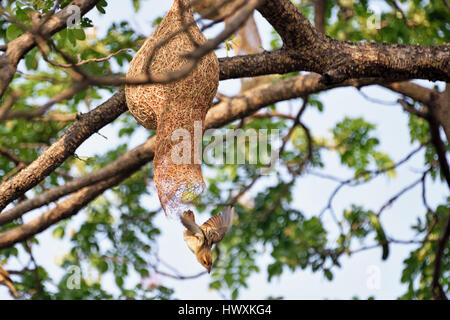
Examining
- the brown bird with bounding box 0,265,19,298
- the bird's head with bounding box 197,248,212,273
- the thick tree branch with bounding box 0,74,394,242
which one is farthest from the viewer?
the brown bird with bounding box 0,265,19,298

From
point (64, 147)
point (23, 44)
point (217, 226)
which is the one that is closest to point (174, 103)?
point (217, 226)

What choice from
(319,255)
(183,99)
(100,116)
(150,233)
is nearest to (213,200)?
(150,233)

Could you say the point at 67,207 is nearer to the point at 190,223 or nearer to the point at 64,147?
the point at 64,147

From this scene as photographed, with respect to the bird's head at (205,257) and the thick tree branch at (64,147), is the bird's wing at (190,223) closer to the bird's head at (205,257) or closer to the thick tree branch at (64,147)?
the bird's head at (205,257)

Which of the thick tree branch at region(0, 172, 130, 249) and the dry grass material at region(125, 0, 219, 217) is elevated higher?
the thick tree branch at region(0, 172, 130, 249)

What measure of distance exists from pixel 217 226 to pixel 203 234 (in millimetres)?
171

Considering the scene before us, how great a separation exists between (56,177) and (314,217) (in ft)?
7.61

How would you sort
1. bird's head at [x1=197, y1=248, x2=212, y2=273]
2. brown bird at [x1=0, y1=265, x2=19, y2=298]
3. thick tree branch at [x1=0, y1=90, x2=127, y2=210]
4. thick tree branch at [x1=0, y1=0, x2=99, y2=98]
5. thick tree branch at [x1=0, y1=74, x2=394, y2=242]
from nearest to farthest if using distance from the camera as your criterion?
bird's head at [x1=197, y1=248, x2=212, y2=273] < thick tree branch at [x1=0, y1=0, x2=99, y2=98] < thick tree branch at [x1=0, y1=90, x2=127, y2=210] < thick tree branch at [x1=0, y1=74, x2=394, y2=242] < brown bird at [x1=0, y1=265, x2=19, y2=298]

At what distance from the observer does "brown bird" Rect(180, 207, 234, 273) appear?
102 inches

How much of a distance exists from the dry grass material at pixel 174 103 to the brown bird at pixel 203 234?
2.5 inches

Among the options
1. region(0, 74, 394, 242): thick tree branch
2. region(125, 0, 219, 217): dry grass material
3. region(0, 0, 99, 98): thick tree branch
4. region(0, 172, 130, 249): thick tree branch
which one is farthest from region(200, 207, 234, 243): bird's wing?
region(0, 172, 130, 249): thick tree branch

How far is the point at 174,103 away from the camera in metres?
2.58

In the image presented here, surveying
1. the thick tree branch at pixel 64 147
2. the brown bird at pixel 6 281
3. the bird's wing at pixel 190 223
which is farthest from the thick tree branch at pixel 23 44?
the brown bird at pixel 6 281

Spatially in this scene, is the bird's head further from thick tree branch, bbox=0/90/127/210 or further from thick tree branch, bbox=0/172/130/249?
thick tree branch, bbox=0/172/130/249
